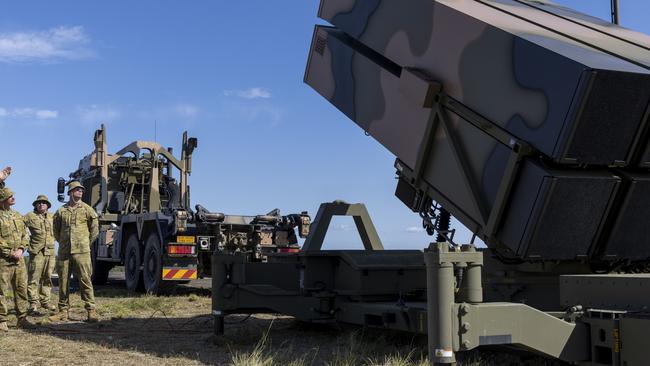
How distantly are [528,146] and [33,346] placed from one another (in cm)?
505

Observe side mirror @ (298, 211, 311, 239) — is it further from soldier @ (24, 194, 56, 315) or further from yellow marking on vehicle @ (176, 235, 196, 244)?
soldier @ (24, 194, 56, 315)

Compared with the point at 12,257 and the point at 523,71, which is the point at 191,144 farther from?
the point at 523,71

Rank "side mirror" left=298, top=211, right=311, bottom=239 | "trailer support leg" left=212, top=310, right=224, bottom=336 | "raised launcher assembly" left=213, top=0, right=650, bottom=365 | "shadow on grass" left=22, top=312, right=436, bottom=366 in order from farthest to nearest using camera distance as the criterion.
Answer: "side mirror" left=298, top=211, right=311, bottom=239
"trailer support leg" left=212, top=310, right=224, bottom=336
"shadow on grass" left=22, top=312, right=436, bottom=366
"raised launcher assembly" left=213, top=0, right=650, bottom=365

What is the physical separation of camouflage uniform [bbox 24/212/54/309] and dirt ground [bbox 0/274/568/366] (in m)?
1.02

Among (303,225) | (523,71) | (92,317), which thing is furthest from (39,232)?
(523,71)

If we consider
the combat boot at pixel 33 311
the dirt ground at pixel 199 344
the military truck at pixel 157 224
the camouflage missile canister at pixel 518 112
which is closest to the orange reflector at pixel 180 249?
the military truck at pixel 157 224

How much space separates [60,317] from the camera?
30.3 feet

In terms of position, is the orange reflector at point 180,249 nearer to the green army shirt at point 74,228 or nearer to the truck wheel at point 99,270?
the green army shirt at point 74,228

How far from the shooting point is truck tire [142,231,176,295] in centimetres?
1198

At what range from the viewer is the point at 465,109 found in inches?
208

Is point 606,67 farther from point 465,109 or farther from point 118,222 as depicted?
point 118,222

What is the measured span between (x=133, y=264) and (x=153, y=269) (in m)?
1.04

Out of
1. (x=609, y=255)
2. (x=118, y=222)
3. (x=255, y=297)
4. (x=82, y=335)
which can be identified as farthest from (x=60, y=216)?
(x=609, y=255)

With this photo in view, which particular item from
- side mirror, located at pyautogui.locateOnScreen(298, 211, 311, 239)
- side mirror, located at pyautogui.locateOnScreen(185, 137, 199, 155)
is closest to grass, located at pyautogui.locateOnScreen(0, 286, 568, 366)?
side mirror, located at pyautogui.locateOnScreen(298, 211, 311, 239)
